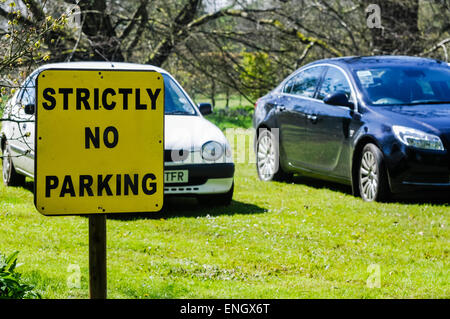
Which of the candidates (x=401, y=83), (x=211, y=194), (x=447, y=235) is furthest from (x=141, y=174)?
(x=401, y=83)

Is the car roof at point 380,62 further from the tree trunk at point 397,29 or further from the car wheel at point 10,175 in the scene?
the tree trunk at point 397,29

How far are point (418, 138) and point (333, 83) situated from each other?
1873 millimetres

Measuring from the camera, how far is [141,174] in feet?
11.7

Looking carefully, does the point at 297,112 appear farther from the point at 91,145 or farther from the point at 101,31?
the point at 91,145

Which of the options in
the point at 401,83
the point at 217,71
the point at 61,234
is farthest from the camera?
the point at 217,71

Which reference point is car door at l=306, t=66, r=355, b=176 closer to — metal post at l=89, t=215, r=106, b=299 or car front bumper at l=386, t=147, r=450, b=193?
car front bumper at l=386, t=147, r=450, b=193

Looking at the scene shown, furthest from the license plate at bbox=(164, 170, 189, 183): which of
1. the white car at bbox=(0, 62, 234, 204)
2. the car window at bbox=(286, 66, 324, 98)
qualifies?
the car window at bbox=(286, 66, 324, 98)

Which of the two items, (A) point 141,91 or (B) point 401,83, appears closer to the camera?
(A) point 141,91

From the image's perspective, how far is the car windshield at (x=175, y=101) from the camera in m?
9.87

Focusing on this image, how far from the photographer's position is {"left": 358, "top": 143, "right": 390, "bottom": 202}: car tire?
9.22 meters
